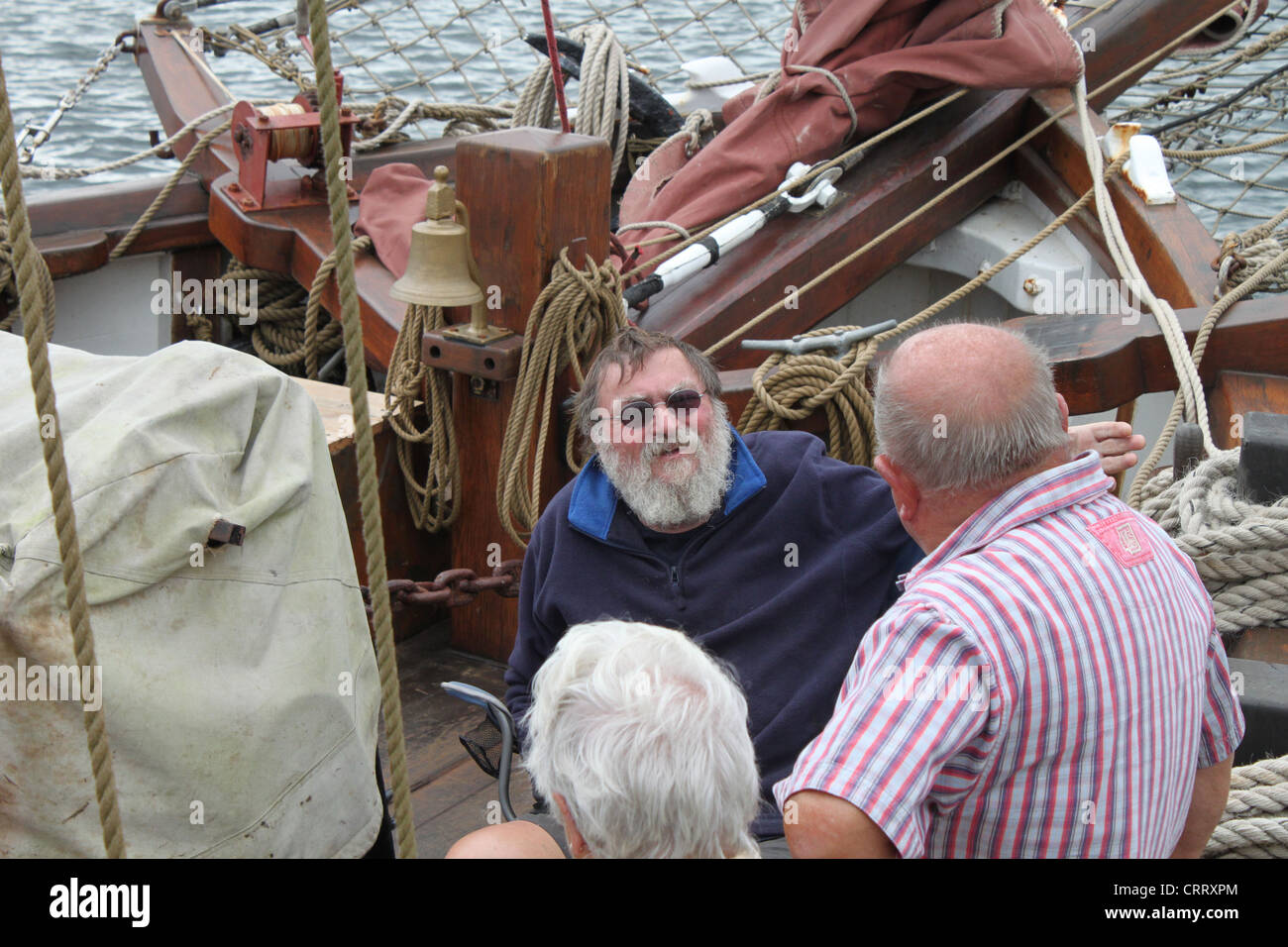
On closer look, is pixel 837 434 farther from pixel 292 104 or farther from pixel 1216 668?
pixel 292 104

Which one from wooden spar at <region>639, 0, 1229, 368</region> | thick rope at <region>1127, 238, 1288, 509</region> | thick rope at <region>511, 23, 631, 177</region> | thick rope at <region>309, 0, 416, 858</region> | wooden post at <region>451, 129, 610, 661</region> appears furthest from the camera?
thick rope at <region>511, 23, 631, 177</region>

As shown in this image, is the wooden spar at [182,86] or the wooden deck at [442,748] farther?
the wooden spar at [182,86]

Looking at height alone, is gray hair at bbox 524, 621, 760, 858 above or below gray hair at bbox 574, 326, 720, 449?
below

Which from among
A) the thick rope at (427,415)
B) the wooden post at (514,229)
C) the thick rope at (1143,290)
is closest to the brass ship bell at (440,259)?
the wooden post at (514,229)

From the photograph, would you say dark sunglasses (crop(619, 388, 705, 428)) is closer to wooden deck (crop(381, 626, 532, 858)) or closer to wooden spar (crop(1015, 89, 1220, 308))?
wooden deck (crop(381, 626, 532, 858))

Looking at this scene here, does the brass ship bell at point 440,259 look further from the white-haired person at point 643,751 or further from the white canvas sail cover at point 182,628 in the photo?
the white-haired person at point 643,751

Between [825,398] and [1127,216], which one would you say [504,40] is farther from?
[825,398]

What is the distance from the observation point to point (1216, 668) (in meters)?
1.61

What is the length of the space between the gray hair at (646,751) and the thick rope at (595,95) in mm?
3128

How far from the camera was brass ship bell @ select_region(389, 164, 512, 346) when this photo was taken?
8.97ft

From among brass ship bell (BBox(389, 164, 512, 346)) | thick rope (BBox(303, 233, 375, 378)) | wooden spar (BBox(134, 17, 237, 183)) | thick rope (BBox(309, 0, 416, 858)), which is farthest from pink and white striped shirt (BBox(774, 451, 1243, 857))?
wooden spar (BBox(134, 17, 237, 183))

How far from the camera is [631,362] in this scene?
2.43 m

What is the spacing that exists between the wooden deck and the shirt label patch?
133 centimetres

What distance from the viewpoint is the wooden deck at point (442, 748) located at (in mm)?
2613
